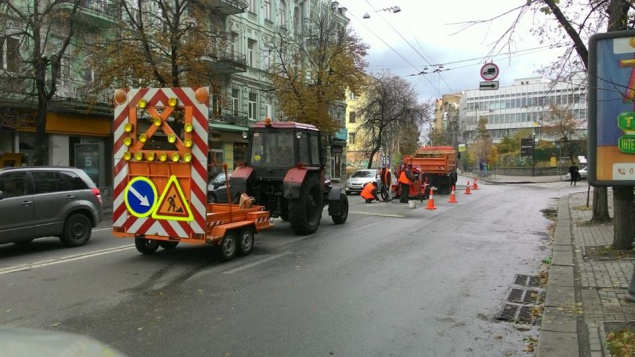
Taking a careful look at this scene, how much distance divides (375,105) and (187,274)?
123 feet

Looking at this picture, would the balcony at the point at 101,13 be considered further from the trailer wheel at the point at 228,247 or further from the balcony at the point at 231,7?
the trailer wheel at the point at 228,247

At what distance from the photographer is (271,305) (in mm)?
5910

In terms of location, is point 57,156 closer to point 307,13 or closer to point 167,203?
point 167,203

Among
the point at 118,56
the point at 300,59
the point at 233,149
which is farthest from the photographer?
the point at 233,149

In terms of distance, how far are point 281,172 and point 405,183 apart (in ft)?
37.6

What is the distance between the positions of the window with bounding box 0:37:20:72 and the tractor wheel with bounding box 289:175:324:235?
11497 mm

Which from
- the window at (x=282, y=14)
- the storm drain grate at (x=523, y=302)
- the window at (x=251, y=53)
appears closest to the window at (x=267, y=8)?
the window at (x=282, y=14)

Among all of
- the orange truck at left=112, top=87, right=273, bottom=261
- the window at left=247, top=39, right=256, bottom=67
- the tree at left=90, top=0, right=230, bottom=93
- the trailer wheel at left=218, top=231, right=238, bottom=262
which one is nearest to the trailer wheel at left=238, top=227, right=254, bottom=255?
the trailer wheel at left=218, top=231, right=238, bottom=262

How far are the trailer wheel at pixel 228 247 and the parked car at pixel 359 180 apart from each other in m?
20.3

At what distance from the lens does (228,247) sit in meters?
8.47

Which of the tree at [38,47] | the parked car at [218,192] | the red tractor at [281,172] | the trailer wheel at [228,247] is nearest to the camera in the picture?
the trailer wheel at [228,247]

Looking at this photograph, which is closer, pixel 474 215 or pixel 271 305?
pixel 271 305

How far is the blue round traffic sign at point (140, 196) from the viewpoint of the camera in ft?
26.5

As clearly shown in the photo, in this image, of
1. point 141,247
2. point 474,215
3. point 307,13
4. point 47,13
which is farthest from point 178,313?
point 307,13
